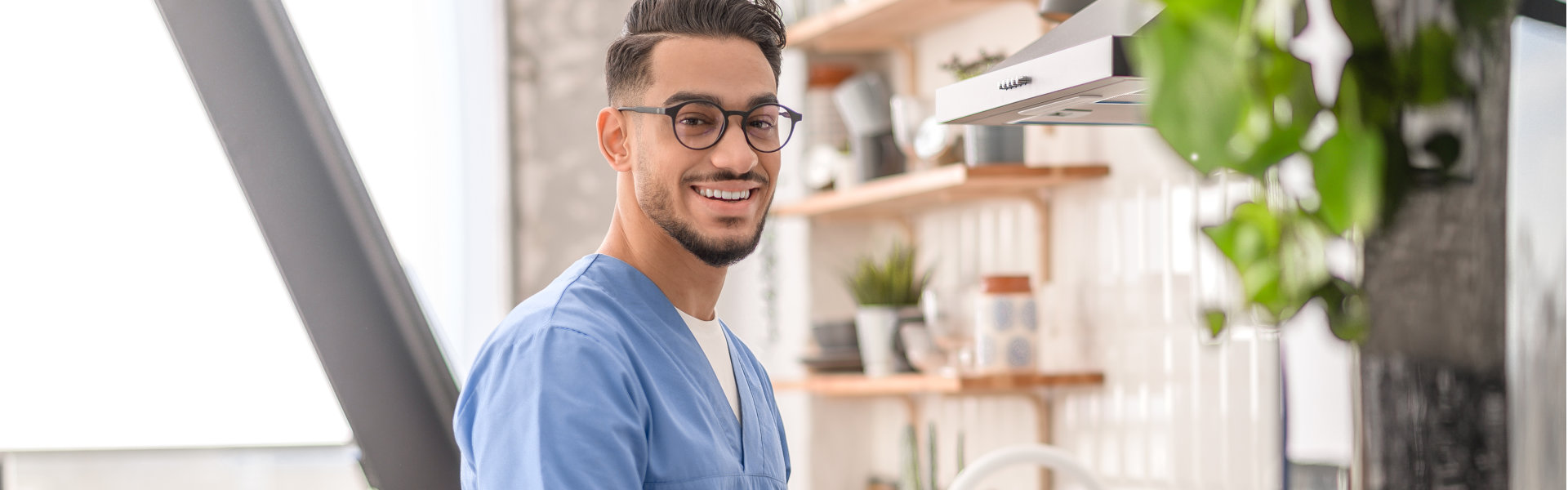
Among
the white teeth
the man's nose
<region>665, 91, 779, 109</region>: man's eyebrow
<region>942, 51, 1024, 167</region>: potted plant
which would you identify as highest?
<region>665, 91, 779, 109</region>: man's eyebrow

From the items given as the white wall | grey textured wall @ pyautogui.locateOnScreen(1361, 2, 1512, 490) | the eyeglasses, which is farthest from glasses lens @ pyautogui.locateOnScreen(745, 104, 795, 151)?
the white wall

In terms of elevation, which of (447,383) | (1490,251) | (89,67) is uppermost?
(89,67)

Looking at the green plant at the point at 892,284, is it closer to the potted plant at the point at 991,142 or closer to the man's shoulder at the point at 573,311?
the potted plant at the point at 991,142

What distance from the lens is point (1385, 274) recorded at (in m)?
0.30

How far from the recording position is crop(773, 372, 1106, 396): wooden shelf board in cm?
206

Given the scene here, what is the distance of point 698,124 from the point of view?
3.48ft

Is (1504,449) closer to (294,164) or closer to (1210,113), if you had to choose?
(1210,113)

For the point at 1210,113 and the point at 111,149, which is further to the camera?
the point at 111,149

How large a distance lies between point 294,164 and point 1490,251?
819mm

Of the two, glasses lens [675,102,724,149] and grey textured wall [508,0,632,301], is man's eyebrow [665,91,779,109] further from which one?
grey textured wall [508,0,632,301]

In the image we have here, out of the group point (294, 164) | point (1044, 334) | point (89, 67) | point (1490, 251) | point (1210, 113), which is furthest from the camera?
point (89, 67)

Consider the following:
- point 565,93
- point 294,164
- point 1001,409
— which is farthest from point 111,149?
point 294,164

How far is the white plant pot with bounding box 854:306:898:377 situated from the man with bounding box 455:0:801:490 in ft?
3.81

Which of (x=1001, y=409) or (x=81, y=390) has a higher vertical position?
(x=81, y=390)
